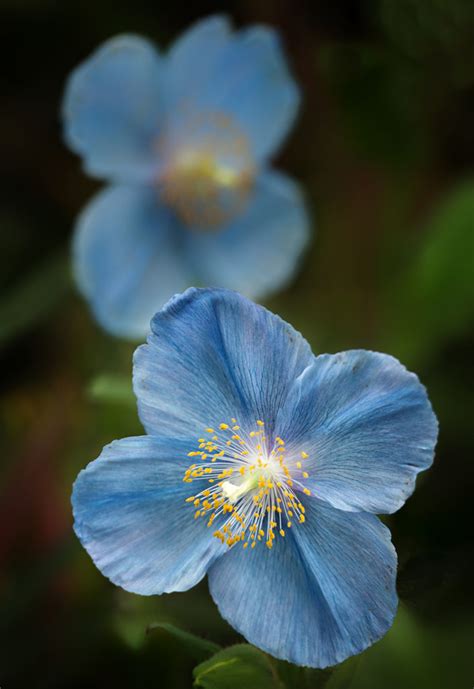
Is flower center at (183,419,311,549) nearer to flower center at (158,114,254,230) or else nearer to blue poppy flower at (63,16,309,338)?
blue poppy flower at (63,16,309,338)

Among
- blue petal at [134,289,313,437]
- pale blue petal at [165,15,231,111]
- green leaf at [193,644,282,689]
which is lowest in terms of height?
green leaf at [193,644,282,689]

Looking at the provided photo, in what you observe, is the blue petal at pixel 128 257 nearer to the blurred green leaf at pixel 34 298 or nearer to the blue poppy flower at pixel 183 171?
the blue poppy flower at pixel 183 171

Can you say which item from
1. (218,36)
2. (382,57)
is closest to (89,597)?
(218,36)

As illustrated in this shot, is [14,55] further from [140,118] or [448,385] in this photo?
[448,385]

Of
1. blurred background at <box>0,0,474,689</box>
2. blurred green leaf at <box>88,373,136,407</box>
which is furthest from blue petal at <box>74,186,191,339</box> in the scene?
blurred green leaf at <box>88,373,136,407</box>

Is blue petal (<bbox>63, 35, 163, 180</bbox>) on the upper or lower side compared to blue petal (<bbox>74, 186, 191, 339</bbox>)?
Result: upper

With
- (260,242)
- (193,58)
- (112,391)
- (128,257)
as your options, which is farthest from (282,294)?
(112,391)
